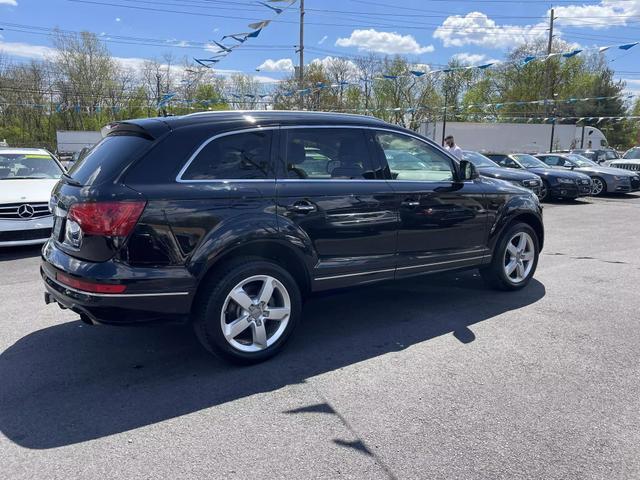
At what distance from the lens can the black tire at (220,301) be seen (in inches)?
139

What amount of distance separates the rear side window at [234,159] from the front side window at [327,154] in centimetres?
19

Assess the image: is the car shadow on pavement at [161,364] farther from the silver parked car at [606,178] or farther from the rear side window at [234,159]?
the silver parked car at [606,178]

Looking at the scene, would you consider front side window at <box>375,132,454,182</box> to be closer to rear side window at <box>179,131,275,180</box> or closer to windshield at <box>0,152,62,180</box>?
rear side window at <box>179,131,275,180</box>

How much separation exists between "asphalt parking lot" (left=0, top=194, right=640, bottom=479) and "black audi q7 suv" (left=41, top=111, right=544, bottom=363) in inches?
18.4

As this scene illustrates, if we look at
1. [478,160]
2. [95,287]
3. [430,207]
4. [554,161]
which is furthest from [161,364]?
[554,161]

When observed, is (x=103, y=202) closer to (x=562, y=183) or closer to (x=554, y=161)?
(x=562, y=183)

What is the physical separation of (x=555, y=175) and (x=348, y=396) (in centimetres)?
1449

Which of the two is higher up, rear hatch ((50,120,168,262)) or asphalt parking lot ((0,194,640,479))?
rear hatch ((50,120,168,262))

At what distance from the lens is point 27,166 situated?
8.87 m

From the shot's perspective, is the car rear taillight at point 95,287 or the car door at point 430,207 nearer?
the car rear taillight at point 95,287

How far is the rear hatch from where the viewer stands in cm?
325

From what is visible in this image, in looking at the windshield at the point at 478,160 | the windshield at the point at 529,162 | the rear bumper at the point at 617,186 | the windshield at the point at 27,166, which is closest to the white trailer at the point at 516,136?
the rear bumper at the point at 617,186

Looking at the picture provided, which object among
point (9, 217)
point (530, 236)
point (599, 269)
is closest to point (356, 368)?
point (530, 236)

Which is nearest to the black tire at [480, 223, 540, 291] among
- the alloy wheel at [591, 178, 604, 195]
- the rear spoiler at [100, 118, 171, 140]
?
the rear spoiler at [100, 118, 171, 140]
